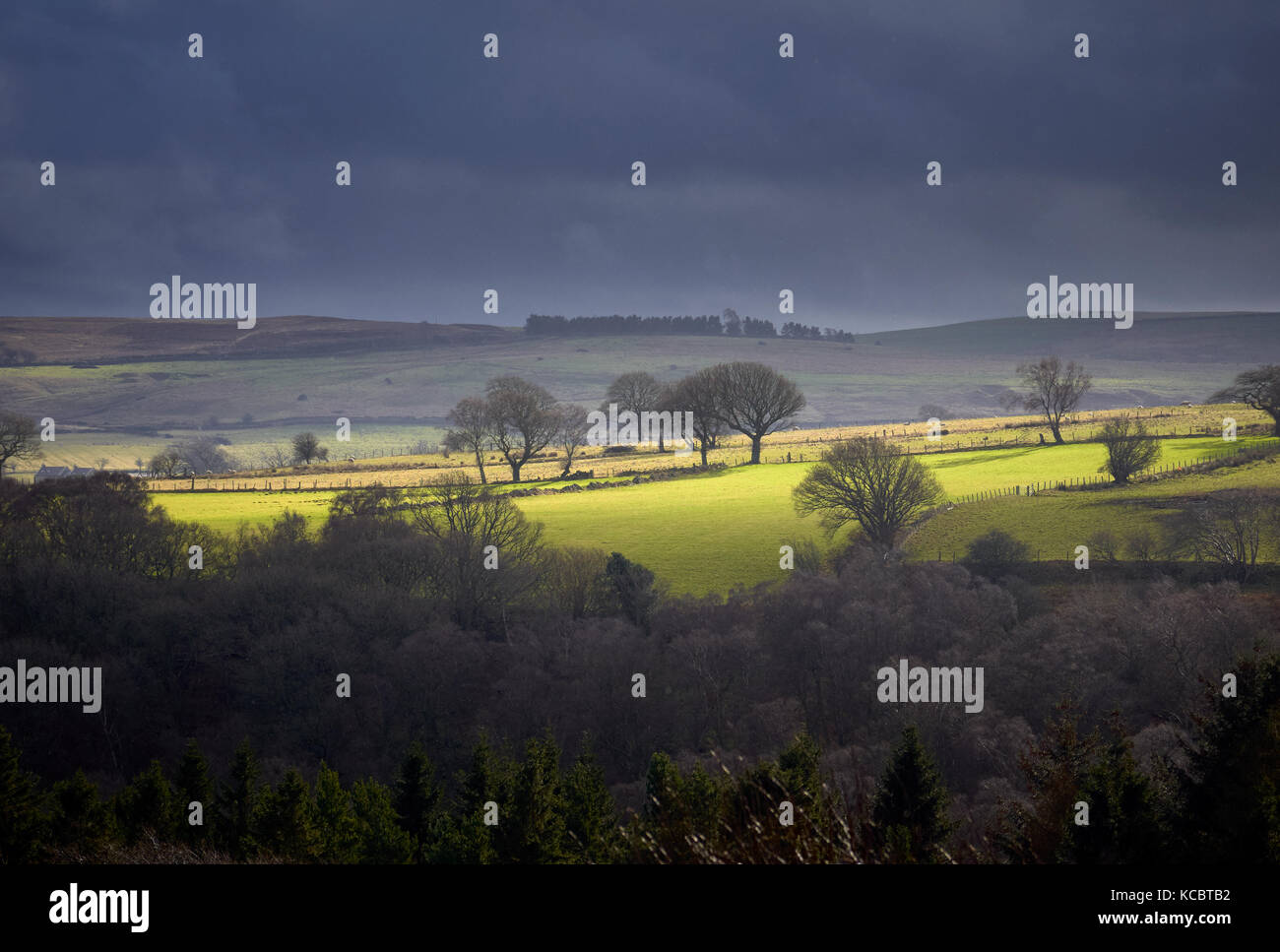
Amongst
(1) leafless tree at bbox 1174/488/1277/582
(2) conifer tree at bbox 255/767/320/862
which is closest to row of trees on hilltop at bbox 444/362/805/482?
(1) leafless tree at bbox 1174/488/1277/582

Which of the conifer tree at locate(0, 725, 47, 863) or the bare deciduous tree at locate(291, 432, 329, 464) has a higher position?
the bare deciduous tree at locate(291, 432, 329, 464)

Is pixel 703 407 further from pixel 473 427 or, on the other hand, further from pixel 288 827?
pixel 288 827

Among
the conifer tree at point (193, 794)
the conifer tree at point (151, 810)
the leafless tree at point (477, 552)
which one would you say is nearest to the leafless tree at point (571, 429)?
the leafless tree at point (477, 552)

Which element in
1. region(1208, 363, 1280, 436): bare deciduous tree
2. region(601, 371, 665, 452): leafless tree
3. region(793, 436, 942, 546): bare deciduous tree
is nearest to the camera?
region(793, 436, 942, 546): bare deciduous tree

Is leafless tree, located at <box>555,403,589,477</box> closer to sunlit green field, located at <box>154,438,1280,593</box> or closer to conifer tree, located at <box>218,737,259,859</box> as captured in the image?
sunlit green field, located at <box>154,438,1280,593</box>

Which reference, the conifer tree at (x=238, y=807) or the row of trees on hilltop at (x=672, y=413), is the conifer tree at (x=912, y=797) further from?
the row of trees on hilltop at (x=672, y=413)
